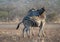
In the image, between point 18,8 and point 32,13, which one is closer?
point 32,13

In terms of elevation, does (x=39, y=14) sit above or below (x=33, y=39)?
above

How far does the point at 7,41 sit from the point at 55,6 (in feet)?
71.4

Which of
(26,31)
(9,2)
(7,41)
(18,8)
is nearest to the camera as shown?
(7,41)

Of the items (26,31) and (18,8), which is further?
(18,8)

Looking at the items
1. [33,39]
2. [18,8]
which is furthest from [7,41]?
[18,8]

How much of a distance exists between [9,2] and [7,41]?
25774 mm

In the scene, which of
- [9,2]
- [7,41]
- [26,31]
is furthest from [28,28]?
[9,2]

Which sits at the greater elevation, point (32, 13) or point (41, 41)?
point (32, 13)

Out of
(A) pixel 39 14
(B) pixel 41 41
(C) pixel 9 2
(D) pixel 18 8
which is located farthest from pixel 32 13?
(C) pixel 9 2

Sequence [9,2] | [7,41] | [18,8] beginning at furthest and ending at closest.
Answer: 1. [9,2]
2. [18,8]
3. [7,41]

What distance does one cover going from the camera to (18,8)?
32.6 meters

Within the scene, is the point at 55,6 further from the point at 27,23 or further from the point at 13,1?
the point at 27,23

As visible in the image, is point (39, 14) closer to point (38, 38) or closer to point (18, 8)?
point (38, 38)

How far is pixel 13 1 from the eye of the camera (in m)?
38.1
